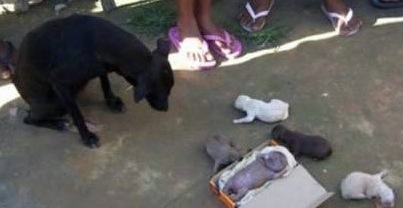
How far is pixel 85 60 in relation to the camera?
125 inches

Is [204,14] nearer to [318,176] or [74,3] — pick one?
[74,3]

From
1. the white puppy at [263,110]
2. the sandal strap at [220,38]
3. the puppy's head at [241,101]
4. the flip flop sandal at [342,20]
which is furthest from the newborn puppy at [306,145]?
the flip flop sandal at [342,20]

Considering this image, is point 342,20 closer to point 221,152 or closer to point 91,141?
point 221,152

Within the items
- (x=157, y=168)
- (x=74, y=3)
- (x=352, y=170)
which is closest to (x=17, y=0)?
(x=74, y=3)

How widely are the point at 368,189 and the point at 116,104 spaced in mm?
1223

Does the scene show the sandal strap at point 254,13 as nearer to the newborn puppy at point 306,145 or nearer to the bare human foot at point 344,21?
the bare human foot at point 344,21

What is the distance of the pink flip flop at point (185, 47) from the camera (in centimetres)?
381

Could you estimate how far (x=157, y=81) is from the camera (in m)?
3.12

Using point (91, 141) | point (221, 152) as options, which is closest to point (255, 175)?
point (221, 152)

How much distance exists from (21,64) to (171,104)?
28.2 inches

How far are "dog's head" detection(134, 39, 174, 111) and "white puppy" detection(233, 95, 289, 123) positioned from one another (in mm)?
434

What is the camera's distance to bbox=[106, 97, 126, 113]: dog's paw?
11.8 feet

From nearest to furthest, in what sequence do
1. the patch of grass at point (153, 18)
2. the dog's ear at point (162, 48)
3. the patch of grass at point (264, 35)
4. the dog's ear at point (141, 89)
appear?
the dog's ear at point (141, 89) → the dog's ear at point (162, 48) → the patch of grass at point (264, 35) → the patch of grass at point (153, 18)

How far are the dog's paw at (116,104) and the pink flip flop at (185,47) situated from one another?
0.42 m
